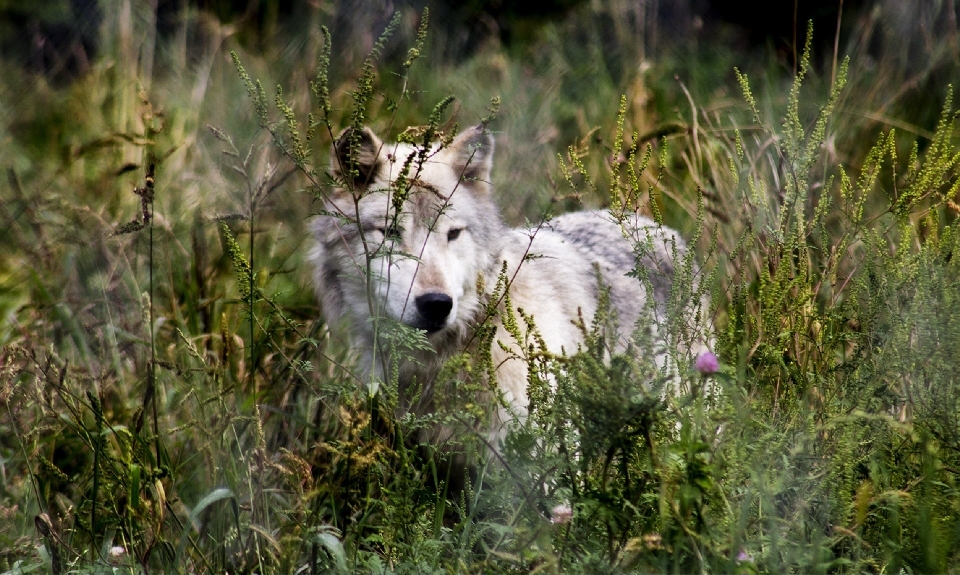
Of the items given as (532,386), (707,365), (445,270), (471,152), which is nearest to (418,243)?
(445,270)

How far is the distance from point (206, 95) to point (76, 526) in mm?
4211

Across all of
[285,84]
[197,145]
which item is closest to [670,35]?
[285,84]

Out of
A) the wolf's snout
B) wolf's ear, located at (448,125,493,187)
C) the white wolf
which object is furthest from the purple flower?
wolf's ear, located at (448,125,493,187)

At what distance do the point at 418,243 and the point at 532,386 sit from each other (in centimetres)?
112

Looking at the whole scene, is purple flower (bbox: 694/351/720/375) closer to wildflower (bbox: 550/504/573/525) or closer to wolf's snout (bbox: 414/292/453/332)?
wildflower (bbox: 550/504/573/525)

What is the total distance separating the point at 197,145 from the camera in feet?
18.9

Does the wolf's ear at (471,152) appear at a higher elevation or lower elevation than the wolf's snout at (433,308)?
higher

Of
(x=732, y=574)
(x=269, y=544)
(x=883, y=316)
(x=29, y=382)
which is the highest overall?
(x=883, y=316)

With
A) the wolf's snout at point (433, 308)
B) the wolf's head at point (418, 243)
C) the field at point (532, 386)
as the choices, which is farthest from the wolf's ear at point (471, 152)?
the wolf's snout at point (433, 308)

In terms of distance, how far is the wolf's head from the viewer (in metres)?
3.16

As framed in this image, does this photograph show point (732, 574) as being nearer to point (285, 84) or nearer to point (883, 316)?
point (883, 316)

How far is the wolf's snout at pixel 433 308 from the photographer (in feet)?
10.2

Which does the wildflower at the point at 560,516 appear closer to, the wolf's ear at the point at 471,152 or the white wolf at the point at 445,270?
the white wolf at the point at 445,270

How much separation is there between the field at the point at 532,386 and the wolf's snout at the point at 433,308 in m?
0.29
